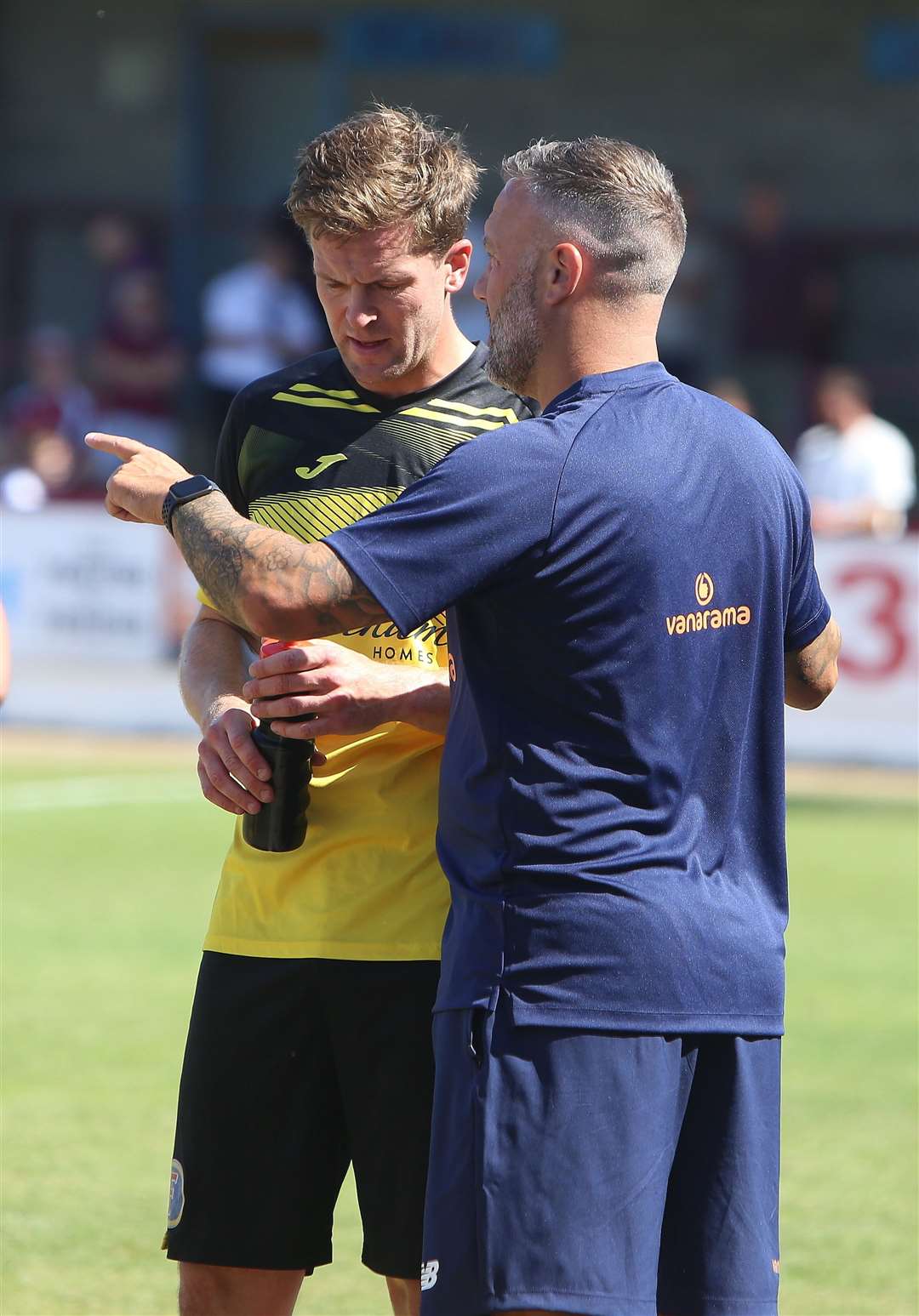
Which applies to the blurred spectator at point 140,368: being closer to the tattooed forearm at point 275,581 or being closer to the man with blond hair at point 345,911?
the man with blond hair at point 345,911

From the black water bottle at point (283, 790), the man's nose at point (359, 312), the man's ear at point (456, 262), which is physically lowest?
the black water bottle at point (283, 790)

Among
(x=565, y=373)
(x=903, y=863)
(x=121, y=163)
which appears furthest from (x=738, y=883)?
(x=121, y=163)

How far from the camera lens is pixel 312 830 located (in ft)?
11.4

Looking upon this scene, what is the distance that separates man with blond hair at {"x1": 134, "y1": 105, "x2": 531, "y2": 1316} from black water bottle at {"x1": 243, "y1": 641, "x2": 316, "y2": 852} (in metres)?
0.08

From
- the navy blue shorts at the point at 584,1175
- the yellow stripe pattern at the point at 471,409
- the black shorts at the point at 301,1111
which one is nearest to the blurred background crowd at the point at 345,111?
the yellow stripe pattern at the point at 471,409

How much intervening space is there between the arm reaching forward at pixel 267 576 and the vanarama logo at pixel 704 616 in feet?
1.41

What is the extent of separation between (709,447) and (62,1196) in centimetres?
348

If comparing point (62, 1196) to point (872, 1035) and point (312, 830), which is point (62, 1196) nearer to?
point (312, 830)

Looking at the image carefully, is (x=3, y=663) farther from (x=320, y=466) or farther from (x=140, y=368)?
(x=140, y=368)

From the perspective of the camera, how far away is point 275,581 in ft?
9.26

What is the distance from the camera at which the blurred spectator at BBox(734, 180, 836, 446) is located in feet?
57.6

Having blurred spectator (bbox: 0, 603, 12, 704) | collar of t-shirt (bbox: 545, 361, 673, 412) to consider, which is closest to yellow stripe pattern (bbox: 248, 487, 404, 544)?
blurred spectator (bbox: 0, 603, 12, 704)

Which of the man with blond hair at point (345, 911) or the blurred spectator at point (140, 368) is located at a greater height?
the blurred spectator at point (140, 368)

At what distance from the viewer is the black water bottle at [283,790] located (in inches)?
127
